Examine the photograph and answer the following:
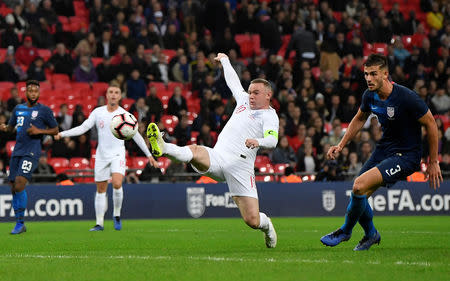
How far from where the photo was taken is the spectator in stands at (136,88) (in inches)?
926

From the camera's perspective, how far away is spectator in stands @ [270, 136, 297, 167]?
21.9 meters

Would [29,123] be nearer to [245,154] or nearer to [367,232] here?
[245,154]

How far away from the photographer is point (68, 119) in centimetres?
2167

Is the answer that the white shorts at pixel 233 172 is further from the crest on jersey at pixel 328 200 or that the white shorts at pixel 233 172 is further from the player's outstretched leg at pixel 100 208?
the crest on jersey at pixel 328 200

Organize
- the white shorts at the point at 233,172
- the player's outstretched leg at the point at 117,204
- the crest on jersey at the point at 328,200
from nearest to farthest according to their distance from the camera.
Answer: the white shorts at the point at 233,172 < the player's outstretched leg at the point at 117,204 < the crest on jersey at the point at 328,200

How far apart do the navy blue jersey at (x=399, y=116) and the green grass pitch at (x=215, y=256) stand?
120 centimetres

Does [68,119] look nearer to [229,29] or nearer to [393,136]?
[229,29]

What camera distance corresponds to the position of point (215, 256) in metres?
9.35

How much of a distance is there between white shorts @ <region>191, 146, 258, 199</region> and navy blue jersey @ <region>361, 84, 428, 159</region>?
5.37 feet

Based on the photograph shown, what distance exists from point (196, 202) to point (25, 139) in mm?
6690

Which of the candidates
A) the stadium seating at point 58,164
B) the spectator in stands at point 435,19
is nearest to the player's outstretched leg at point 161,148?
the stadium seating at point 58,164

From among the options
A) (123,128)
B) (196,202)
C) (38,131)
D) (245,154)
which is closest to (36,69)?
(196,202)

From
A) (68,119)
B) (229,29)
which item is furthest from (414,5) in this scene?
(68,119)

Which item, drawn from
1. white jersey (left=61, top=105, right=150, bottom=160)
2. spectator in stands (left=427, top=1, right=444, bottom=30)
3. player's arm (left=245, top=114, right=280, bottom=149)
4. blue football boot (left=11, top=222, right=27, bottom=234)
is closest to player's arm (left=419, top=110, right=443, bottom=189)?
player's arm (left=245, top=114, right=280, bottom=149)
